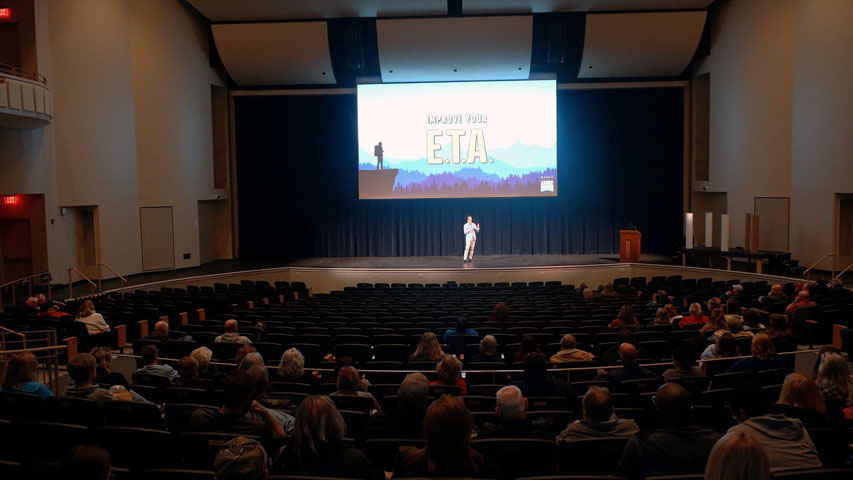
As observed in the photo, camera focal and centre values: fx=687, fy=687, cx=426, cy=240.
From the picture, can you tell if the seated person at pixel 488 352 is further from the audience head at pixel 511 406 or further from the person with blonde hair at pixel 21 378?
the person with blonde hair at pixel 21 378

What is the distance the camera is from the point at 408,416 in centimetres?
469

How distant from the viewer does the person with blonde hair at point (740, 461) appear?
2.71 meters

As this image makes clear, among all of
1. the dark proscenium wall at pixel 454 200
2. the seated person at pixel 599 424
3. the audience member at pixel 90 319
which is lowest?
the audience member at pixel 90 319

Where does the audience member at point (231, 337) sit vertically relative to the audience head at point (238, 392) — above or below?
below

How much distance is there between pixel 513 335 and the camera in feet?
30.1

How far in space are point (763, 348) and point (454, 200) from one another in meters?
20.6

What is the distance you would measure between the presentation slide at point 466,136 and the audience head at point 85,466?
21268 mm

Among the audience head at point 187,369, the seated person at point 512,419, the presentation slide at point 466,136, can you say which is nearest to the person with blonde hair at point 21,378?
the audience head at point 187,369

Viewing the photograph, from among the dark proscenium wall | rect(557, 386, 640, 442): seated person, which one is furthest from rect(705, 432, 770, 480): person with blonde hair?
the dark proscenium wall

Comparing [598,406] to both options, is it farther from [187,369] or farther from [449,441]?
[187,369]

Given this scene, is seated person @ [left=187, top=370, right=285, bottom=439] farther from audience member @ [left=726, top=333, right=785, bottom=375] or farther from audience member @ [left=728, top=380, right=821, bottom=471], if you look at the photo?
audience member @ [left=726, top=333, right=785, bottom=375]

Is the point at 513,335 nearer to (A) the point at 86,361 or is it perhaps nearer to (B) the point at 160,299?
(A) the point at 86,361

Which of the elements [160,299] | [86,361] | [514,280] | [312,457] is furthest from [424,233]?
[312,457]

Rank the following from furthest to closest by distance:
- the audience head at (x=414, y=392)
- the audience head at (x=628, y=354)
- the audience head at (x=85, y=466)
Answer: the audience head at (x=628, y=354) < the audience head at (x=414, y=392) < the audience head at (x=85, y=466)
